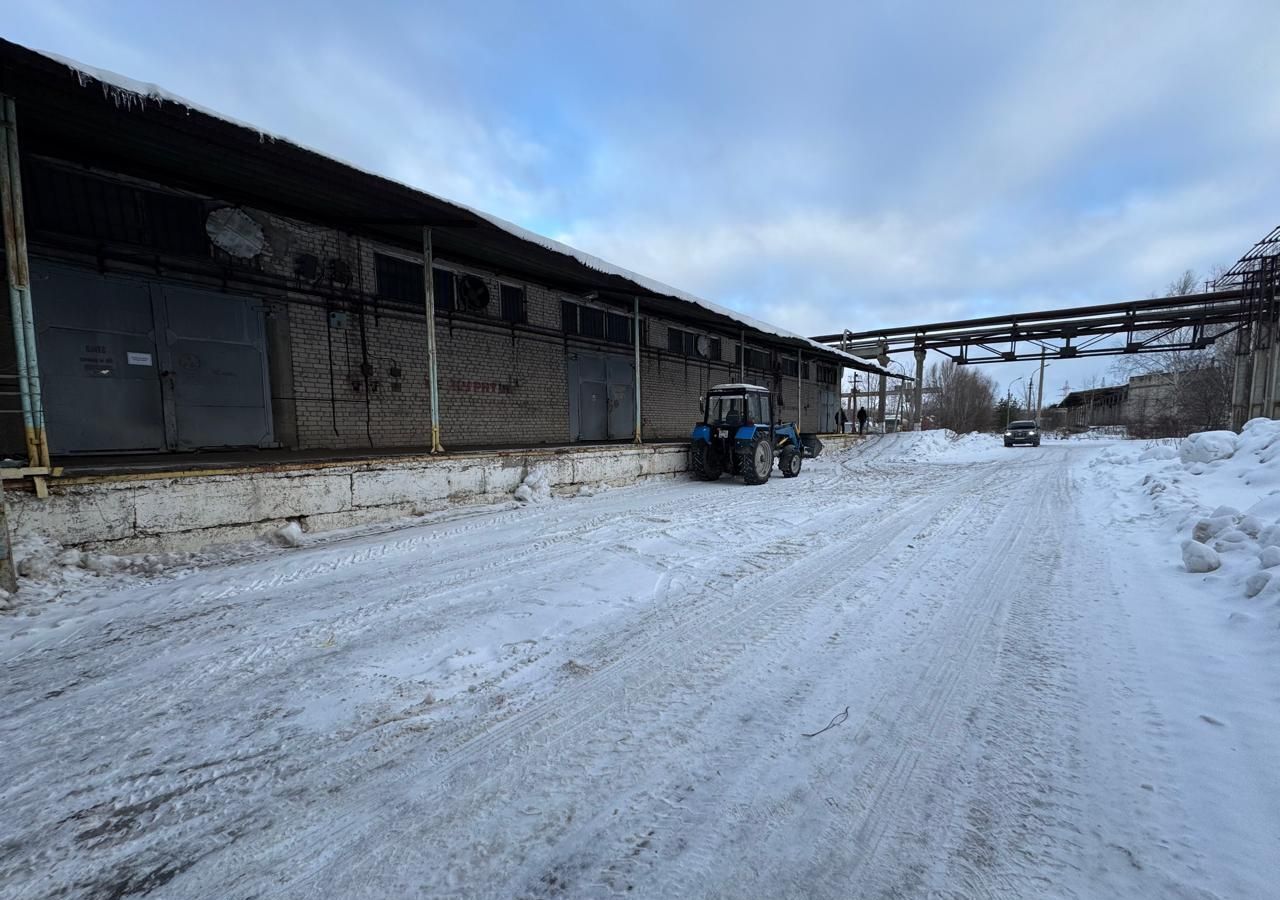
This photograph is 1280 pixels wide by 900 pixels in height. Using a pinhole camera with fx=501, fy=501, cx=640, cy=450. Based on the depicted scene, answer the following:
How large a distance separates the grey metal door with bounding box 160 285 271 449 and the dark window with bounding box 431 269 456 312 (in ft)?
10.6

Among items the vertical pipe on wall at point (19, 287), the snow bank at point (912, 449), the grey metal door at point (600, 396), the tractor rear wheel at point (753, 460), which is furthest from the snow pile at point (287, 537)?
the snow bank at point (912, 449)

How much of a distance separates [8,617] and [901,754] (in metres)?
5.69

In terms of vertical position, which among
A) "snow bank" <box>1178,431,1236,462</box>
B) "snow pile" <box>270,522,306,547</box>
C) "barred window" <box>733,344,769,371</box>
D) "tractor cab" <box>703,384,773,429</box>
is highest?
"barred window" <box>733,344,769,371</box>

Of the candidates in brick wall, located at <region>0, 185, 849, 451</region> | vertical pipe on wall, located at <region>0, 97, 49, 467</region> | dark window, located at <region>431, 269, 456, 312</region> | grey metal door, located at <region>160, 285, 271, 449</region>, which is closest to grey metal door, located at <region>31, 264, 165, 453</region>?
grey metal door, located at <region>160, 285, 271, 449</region>

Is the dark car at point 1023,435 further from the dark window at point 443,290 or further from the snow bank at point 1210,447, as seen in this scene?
the dark window at point 443,290

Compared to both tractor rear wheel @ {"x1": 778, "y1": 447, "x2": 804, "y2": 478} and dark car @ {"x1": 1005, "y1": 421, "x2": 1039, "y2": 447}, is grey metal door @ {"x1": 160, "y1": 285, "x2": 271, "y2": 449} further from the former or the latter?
dark car @ {"x1": 1005, "y1": 421, "x2": 1039, "y2": 447}

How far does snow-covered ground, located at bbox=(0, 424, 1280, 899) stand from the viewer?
60.9 inches

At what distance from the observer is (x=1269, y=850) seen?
59.3 inches

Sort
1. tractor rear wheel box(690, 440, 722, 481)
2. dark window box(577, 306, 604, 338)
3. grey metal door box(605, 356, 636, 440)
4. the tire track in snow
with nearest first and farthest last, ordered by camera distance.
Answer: the tire track in snow < tractor rear wheel box(690, 440, 722, 481) < dark window box(577, 306, 604, 338) < grey metal door box(605, 356, 636, 440)

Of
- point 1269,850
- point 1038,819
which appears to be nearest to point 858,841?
point 1038,819

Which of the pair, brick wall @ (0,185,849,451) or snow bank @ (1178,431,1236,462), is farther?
brick wall @ (0,185,849,451)

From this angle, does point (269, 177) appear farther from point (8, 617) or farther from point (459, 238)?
point (8, 617)

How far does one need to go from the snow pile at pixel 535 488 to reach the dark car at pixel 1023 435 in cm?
2780

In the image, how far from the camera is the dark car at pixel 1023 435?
87.7 ft
